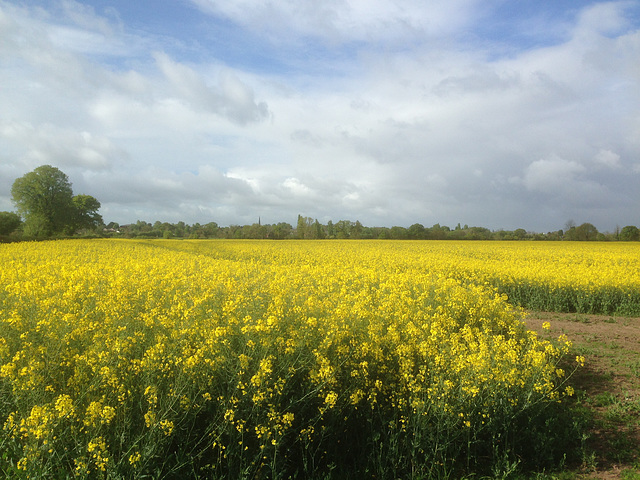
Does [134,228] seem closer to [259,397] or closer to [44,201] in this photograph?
[44,201]

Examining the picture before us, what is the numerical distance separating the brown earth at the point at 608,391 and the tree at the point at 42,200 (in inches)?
2102

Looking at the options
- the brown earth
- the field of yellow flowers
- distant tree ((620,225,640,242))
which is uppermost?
distant tree ((620,225,640,242))

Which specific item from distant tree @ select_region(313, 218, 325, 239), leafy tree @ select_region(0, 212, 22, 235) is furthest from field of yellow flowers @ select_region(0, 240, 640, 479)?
distant tree @ select_region(313, 218, 325, 239)

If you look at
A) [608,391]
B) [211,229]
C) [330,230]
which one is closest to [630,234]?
[330,230]

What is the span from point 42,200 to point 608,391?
56637 mm

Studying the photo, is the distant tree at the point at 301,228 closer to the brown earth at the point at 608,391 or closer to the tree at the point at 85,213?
the tree at the point at 85,213

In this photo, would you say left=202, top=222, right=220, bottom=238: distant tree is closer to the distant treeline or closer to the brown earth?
the distant treeline

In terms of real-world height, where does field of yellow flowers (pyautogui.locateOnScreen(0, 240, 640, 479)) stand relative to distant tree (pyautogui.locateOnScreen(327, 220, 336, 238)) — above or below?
below

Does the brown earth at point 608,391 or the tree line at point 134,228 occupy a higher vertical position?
the tree line at point 134,228

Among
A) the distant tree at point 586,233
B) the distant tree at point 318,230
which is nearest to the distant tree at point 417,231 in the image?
the distant tree at point 318,230

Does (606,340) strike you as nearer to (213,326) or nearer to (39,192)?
(213,326)

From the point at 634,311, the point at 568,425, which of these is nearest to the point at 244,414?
the point at 568,425

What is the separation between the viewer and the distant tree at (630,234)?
60.1 meters

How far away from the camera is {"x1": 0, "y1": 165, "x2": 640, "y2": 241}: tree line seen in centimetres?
4550
